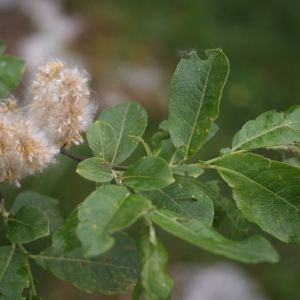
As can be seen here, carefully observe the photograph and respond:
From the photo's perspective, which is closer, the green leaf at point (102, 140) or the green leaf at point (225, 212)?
the green leaf at point (102, 140)

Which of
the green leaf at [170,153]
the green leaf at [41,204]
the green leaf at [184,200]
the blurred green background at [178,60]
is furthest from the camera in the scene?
the blurred green background at [178,60]

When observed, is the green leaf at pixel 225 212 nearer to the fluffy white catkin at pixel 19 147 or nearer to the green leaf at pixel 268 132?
the green leaf at pixel 268 132

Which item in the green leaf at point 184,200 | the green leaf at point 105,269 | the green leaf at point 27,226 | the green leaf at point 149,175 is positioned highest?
the green leaf at point 149,175

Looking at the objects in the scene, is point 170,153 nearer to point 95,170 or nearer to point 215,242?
point 95,170

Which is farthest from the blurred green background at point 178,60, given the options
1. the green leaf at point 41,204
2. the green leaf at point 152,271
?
the green leaf at point 152,271

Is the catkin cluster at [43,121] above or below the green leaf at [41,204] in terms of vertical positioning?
above

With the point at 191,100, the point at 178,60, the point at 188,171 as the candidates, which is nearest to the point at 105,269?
the point at 188,171

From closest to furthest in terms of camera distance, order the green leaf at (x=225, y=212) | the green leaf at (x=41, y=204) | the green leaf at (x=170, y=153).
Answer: the green leaf at (x=170, y=153)
the green leaf at (x=225, y=212)
the green leaf at (x=41, y=204)
